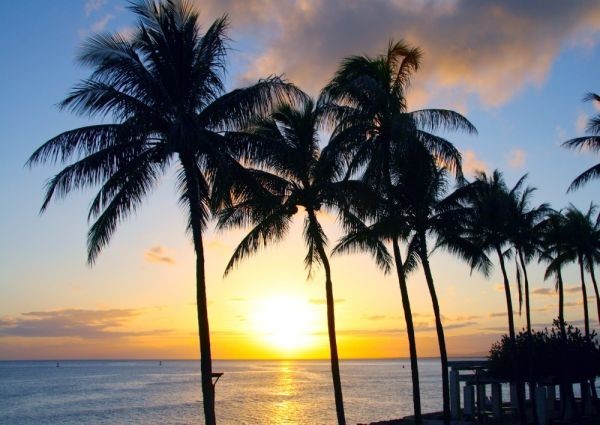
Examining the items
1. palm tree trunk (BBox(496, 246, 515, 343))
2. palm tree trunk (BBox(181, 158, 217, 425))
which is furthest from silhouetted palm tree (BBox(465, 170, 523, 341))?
palm tree trunk (BBox(181, 158, 217, 425))

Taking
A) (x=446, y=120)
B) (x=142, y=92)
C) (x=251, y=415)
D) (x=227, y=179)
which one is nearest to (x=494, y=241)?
(x=446, y=120)

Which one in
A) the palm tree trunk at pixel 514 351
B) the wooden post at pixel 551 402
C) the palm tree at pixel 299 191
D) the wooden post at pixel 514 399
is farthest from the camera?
the wooden post at pixel 551 402

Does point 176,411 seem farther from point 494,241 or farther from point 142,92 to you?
point 142,92

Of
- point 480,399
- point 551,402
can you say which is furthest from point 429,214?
point 551,402

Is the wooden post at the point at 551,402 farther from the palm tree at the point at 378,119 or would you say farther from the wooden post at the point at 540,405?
the palm tree at the point at 378,119

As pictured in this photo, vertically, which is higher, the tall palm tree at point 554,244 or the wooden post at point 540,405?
the tall palm tree at point 554,244

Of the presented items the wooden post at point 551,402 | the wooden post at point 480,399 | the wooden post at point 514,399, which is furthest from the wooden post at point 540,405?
the wooden post at point 551,402

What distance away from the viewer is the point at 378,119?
2253cm

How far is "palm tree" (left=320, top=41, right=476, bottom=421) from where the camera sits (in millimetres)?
21766

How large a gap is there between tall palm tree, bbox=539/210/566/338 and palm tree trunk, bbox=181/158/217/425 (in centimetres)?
2238

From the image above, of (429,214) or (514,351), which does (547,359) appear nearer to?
(514,351)

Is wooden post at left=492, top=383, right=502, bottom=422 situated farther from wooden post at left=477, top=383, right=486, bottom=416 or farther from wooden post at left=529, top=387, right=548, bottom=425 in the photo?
wooden post at left=529, top=387, right=548, bottom=425

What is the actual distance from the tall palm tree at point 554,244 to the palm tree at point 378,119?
1423cm

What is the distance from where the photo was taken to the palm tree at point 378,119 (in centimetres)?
2177
